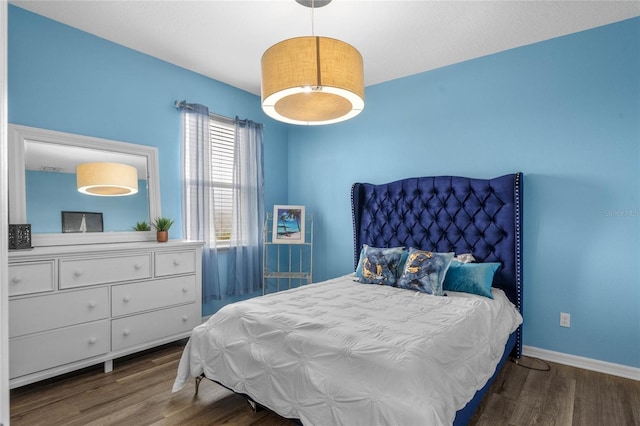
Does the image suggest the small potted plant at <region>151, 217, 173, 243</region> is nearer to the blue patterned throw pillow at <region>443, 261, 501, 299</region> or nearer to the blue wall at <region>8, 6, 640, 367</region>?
the blue wall at <region>8, 6, 640, 367</region>

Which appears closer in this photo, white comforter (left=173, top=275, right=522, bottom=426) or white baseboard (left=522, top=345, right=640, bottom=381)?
white comforter (left=173, top=275, right=522, bottom=426)

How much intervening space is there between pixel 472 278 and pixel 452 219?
27.3 inches

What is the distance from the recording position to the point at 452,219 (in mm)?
3314

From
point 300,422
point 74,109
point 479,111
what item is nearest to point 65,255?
point 74,109

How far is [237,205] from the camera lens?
4.03 meters

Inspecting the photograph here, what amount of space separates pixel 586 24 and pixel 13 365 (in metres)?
4.74

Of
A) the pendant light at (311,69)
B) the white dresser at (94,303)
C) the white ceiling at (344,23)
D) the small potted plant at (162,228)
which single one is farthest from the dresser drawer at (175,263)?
the white ceiling at (344,23)

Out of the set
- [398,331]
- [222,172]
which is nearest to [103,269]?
[222,172]

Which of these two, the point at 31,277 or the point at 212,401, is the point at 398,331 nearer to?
the point at 212,401

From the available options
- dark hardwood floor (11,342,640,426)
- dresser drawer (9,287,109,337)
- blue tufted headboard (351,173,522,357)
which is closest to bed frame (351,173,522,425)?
blue tufted headboard (351,173,522,357)

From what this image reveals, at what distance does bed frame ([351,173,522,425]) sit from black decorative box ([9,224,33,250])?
9.43 ft

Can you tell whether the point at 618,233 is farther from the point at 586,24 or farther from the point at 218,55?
the point at 218,55

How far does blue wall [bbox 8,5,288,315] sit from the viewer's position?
8.61 ft

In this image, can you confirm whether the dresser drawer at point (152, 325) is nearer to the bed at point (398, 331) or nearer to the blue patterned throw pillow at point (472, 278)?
the bed at point (398, 331)
